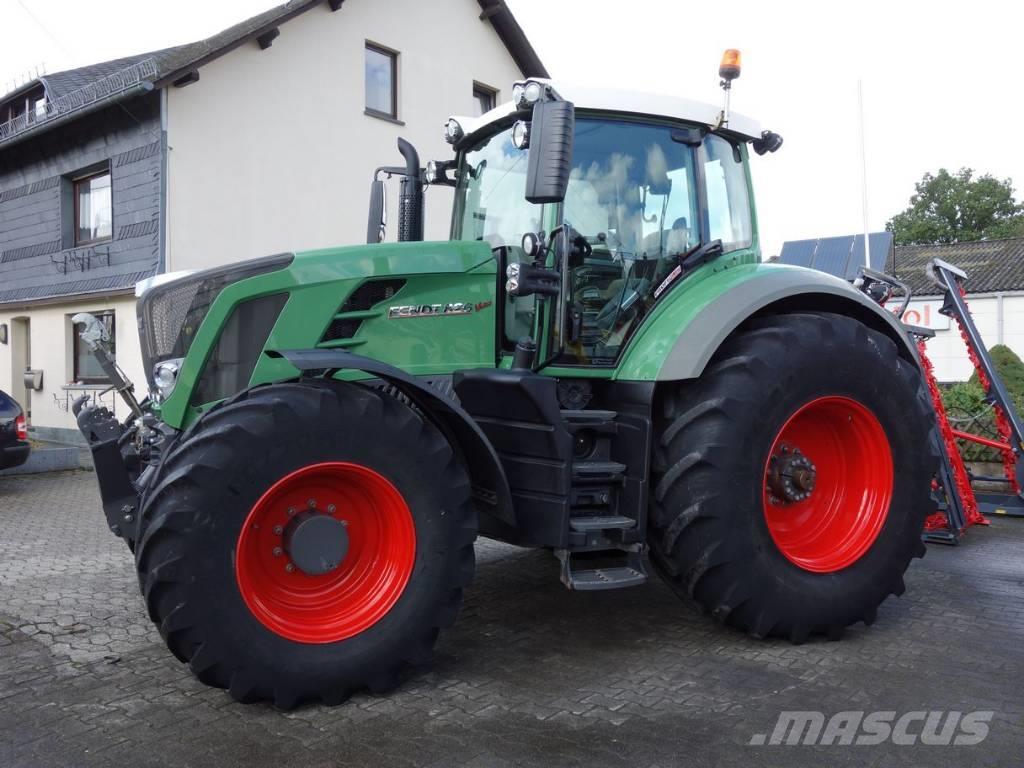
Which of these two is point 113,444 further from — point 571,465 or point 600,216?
point 600,216

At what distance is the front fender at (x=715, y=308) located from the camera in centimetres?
395

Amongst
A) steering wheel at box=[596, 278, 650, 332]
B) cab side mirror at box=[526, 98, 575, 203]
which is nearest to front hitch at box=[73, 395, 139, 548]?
cab side mirror at box=[526, 98, 575, 203]

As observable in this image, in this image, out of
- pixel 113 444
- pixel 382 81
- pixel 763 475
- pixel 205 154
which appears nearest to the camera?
pixel 113 444

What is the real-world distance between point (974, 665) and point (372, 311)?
307cm

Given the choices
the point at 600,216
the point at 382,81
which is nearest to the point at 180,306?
the point at 600,216

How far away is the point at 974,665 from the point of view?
152 inches

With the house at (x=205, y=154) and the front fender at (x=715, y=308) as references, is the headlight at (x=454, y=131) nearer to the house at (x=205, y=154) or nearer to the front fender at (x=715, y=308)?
the front fender at (x=715, y=308)

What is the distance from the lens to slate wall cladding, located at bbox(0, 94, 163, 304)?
1215 centimetres

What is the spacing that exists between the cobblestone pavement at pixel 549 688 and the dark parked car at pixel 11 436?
16.1 ft

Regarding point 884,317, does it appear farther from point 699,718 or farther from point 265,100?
point 265,100

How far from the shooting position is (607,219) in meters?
4.27

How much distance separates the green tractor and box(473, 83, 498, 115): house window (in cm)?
1277

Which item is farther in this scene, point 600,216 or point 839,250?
point 839,250

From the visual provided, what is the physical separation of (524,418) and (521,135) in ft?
4.18
